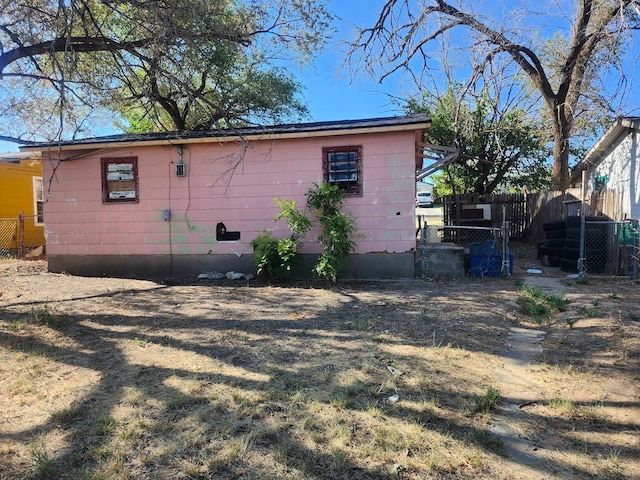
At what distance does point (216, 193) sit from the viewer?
9.87m

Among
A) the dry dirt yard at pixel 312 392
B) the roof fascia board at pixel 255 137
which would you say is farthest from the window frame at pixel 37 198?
the dry dirt yard at pixel 312 392

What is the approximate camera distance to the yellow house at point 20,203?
14.6 meters

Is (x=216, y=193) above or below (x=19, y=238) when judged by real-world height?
above

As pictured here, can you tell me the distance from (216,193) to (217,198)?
12 centimetres

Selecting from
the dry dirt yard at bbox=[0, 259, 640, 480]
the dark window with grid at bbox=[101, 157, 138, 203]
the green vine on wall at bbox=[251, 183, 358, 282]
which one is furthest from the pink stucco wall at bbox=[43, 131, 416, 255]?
the dry dirt yard at bbox=[0, 259, 640, 480]

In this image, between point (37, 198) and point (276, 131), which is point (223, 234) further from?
point (37, 198)

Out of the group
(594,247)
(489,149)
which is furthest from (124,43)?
(489,149)

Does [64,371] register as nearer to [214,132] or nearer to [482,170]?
[214,132]

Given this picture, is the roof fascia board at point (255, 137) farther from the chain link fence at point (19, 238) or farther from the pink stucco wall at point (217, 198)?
the chain link fence at point (19, 238)

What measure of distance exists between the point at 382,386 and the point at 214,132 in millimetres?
7537

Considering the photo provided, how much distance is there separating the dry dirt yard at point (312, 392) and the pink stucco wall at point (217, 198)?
300 cm

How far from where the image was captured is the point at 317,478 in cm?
248

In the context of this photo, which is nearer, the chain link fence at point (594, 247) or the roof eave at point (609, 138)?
the chain link fence at point (594, 247)

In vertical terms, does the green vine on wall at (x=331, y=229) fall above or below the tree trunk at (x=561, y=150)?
below
